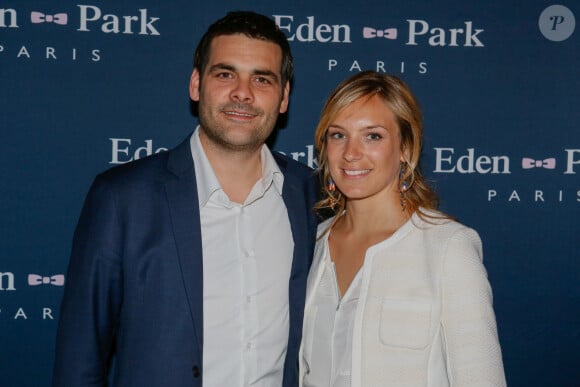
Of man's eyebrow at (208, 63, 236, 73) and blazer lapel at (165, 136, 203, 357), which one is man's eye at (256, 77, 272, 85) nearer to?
man's eyebrow at (208, 63, 236, 73)

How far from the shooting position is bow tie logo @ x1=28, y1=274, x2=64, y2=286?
2.70m

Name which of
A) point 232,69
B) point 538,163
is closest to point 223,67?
point 232,69

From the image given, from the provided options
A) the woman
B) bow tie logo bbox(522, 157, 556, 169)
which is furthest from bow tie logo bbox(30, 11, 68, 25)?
bow tie logo bbox(522, 157, 556, 169)

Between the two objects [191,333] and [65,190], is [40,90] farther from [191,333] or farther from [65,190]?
[191,333]

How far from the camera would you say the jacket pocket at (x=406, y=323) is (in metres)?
1.73

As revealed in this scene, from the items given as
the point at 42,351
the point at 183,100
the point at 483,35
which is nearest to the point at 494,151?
the point at 483,35

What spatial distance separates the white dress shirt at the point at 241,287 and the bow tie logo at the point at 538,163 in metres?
1.50

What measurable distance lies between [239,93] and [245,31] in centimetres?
23

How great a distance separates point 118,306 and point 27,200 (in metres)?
1.03

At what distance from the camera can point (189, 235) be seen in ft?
6.10

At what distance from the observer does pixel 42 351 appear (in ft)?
8.98

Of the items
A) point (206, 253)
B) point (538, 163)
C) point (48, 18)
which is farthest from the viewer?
point (538, 163)

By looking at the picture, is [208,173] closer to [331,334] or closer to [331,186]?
[331,186]

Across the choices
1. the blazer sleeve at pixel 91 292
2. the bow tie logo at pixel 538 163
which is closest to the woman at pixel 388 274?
the blazer sleeve at pixel 91 292
